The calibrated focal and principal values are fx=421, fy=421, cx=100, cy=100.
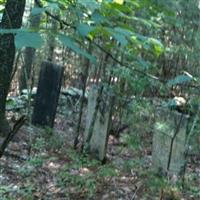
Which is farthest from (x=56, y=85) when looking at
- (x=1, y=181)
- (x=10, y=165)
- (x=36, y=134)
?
(x=1, y=181)

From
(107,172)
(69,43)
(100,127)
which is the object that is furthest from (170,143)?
(69,43)

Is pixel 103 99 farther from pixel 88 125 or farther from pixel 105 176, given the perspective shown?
pixel 105 176

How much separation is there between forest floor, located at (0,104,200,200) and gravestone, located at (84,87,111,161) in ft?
0.70

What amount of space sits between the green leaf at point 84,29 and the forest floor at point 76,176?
338 cm

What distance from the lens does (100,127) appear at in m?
7.00

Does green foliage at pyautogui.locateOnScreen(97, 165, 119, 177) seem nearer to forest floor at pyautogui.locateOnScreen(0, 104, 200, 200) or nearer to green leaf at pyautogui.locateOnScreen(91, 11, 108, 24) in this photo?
forest floor at pyautogui.locateOnScreen(0, 104, 200, 200)

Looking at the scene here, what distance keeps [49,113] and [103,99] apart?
1.66 m

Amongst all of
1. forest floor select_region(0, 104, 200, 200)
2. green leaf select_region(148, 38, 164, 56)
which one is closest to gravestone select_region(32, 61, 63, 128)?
forest floor select_region(0, 104, 200, 200)

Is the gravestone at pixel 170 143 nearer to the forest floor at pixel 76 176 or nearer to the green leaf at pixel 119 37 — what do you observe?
the forest floor at pixel 76 176

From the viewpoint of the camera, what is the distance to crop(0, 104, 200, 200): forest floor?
509 centimetres

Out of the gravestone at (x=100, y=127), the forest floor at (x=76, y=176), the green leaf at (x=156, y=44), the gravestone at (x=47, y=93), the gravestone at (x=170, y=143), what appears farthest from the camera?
the gravestone at (x=47, y=93)

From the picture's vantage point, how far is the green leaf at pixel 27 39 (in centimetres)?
127

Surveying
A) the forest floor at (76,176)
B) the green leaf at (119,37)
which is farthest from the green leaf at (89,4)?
the forest floor at (76,176)

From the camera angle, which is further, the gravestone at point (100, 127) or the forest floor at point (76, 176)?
the gravestone at point (100, 127)
